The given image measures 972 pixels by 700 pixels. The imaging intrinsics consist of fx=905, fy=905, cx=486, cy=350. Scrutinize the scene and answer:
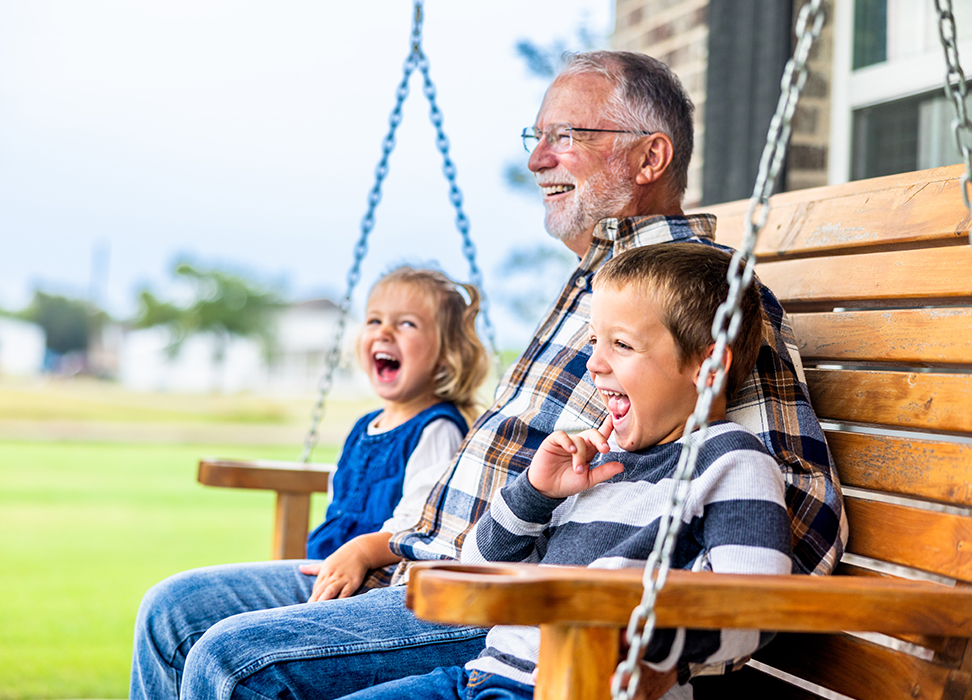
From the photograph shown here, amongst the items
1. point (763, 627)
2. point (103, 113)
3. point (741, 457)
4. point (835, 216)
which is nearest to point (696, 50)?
point (835, 216)

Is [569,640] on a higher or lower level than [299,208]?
lower

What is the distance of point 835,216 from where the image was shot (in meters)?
1.65

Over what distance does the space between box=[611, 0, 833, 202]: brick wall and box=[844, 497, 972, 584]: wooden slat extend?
1607 mm

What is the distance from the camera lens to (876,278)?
1.52 metres

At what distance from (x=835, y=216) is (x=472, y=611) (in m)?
1.12

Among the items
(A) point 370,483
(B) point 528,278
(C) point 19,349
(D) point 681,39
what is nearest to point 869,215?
(A) point 370,483

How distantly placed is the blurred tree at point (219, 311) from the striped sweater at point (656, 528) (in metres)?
17.1

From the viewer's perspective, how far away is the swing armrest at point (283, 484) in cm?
211

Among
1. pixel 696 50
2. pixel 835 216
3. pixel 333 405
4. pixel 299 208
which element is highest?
pixel 299 208

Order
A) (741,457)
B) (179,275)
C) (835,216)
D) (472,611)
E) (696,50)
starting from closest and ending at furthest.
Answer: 1. (472,611)
2. (741,457)
3. (835,216)
4. (696,50)
5. (179,275)

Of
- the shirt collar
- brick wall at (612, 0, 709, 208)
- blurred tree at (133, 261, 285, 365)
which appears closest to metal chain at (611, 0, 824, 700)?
the shirt collar

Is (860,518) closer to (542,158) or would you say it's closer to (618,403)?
(618,403)

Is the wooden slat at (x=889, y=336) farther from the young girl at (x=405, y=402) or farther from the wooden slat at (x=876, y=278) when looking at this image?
the young girl at (x=405, y=402)

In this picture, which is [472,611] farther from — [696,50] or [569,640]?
[696,50]
